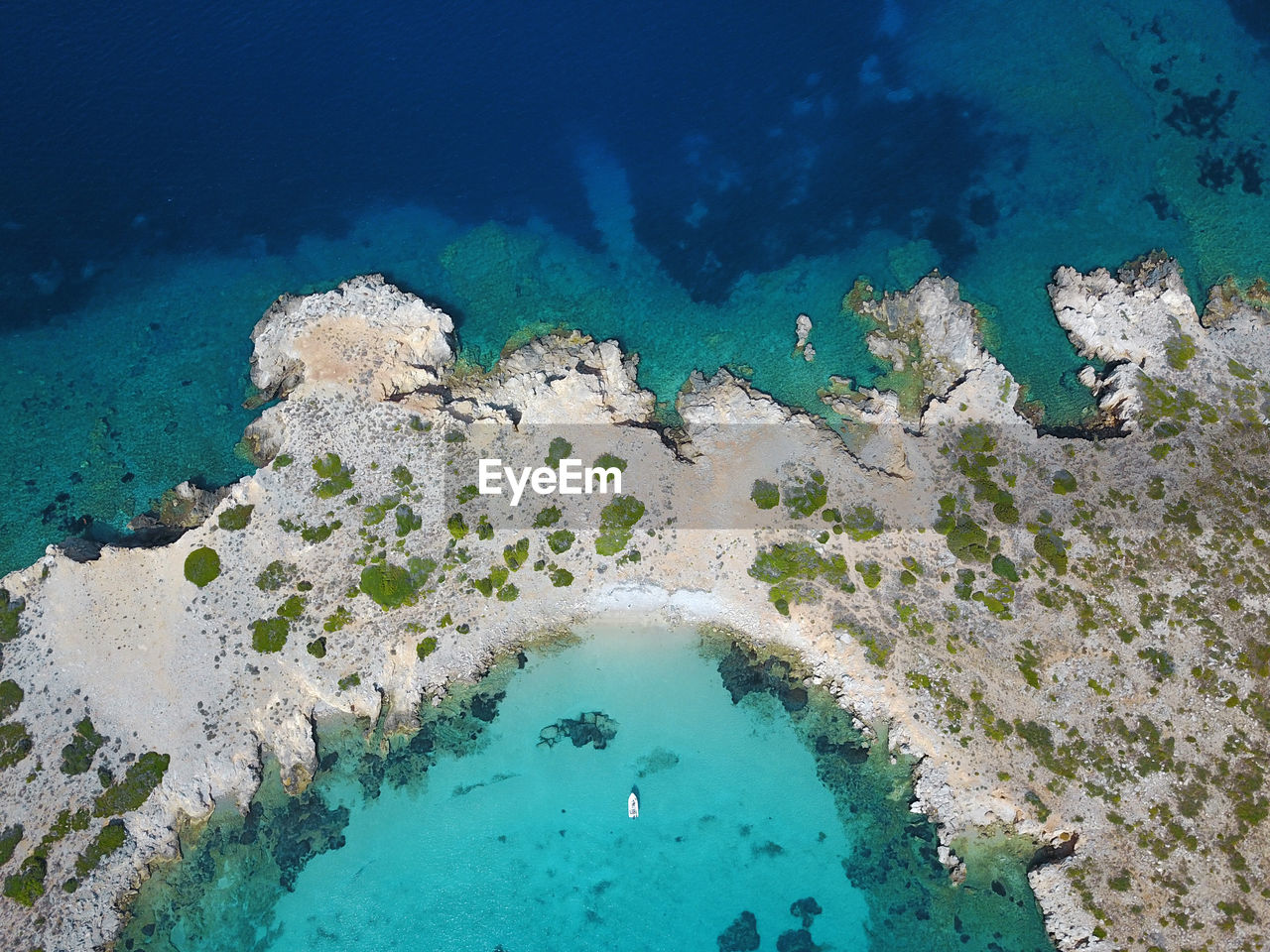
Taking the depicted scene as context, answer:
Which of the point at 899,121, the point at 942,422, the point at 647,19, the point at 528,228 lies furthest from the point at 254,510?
the point at 899,121

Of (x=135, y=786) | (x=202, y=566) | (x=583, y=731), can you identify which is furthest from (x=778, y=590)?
(x=135, y=786)

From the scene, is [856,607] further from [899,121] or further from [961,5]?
[961,5]

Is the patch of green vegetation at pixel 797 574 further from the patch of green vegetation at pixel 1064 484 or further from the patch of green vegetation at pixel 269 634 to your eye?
the patch of green vegetation at pixel 269 634

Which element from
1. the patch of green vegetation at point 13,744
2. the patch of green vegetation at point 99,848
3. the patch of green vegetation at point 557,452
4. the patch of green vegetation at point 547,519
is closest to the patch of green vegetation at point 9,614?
the patch of green vegetation at point 13,744

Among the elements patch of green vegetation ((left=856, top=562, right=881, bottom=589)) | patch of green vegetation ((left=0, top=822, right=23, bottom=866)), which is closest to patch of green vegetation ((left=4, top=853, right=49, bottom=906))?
patch of green vegetation ((left=0, top=822, right=23, bottom=866))

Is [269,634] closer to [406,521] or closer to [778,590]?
[406,521]

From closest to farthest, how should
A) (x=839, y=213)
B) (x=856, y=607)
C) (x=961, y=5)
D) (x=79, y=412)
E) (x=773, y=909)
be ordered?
(x=773, y=909) → (x=856, y=607) → (x=79, y=412) → (x=839, y=213) → (x=961, y=5)
